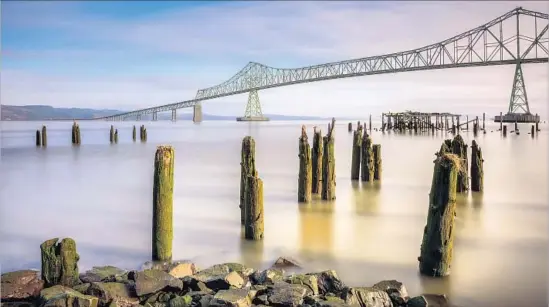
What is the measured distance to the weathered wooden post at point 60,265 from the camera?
4.16 meters

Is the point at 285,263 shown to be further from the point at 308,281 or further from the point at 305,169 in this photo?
the point at 305,169

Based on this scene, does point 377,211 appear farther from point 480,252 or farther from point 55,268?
point 55,268

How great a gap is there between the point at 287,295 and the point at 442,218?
181 cm

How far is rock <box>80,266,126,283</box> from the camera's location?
436cm

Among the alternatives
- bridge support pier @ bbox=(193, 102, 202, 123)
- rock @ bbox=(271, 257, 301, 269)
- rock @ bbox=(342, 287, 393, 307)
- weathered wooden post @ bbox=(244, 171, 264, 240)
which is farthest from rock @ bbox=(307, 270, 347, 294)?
bridge support pier @ bbox=(193, 102, 202, 123)

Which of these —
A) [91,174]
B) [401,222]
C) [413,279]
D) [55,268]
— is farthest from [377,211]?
[91,174]

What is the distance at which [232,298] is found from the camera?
3578 millimetres

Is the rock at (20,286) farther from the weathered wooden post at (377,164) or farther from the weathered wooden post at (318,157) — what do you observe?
the weathered wooden post at (377,164)

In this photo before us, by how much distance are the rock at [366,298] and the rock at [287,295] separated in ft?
1.08

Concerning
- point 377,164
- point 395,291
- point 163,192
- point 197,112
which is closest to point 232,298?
point 395,291

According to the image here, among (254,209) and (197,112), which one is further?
(197,112)

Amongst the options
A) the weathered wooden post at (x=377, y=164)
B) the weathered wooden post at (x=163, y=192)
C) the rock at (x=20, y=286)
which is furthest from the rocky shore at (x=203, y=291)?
the weathered wooden post at (x=377, y=164)

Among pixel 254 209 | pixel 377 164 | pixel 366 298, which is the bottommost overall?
pixel 366 298

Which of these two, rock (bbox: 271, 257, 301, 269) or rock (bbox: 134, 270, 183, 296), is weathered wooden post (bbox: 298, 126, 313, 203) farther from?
rock (bbox: 134, 270, 183, 296)
